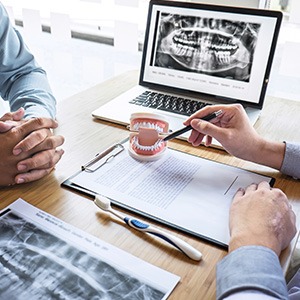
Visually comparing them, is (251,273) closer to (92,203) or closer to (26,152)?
(92,203)

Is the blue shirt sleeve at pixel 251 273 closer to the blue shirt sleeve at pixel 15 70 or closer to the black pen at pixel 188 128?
the black pen at pixel 188 128

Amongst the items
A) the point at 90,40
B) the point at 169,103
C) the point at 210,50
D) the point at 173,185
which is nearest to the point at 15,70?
the point at 169,103

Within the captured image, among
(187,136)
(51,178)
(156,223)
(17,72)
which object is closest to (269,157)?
(187,136)

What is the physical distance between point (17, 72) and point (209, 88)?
572 mm

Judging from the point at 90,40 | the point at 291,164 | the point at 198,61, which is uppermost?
the point at 198,61

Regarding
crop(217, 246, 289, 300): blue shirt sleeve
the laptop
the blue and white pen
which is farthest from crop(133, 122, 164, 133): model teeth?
crop(217, 246, 289, 300): blue shirt sleeve

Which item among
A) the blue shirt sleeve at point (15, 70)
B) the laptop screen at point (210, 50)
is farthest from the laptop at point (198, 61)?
the blue shirt sleeve at point (15, 70)

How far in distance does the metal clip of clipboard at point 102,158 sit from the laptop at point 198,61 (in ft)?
0.46

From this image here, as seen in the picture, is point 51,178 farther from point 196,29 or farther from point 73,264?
point 196,29

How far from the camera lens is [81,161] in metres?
0.85

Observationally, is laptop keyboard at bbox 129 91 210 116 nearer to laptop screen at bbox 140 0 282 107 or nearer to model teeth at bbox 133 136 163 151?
laptop screen at bbox 140 0 282 107

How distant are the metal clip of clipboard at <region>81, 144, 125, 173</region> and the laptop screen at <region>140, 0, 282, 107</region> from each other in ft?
1.21

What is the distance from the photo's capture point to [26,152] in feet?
2.56

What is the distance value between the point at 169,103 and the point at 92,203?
1.57ft
